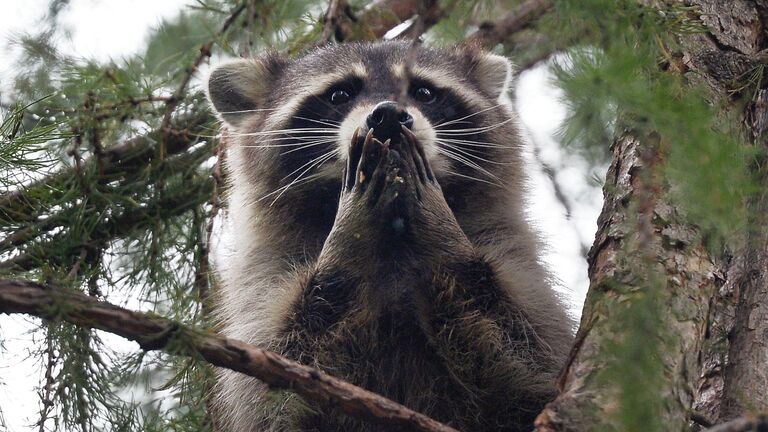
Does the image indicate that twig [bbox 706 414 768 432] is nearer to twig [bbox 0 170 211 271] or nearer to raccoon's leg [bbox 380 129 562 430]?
raccoon's leg [bbox 380 129 562 430]

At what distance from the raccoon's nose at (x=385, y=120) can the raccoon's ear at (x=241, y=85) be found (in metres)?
1.10

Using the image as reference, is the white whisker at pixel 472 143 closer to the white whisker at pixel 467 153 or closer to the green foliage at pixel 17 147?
the white whisker at pixel 467 153

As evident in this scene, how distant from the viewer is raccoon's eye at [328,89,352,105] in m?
3.87

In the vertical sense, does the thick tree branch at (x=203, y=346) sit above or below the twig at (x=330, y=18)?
below

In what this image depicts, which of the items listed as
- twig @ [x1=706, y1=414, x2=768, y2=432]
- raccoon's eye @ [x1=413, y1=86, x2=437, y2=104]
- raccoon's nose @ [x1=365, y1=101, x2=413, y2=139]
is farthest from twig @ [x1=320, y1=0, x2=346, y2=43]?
twig @ [x1=706, y1=414, x2=768, y2=432]

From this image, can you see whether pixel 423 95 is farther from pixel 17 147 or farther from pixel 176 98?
pixel 17 147

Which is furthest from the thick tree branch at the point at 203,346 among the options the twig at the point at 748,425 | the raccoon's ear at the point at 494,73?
the raccoon's ear at the point at 494,73

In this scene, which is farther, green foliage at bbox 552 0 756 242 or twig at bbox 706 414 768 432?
green foliage at bbox 552 0 756 242

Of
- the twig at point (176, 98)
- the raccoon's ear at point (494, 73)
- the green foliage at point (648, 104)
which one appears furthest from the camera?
the raccoon's ear at point (494, 73)

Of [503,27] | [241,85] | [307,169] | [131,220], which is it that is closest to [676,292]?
[307,169]

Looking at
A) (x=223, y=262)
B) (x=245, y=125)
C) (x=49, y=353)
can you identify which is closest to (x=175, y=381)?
(x=49, y=353)

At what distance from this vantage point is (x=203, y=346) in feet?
6.96

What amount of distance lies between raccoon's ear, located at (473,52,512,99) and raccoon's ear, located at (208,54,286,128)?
939mm

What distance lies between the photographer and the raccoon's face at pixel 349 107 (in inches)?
145
